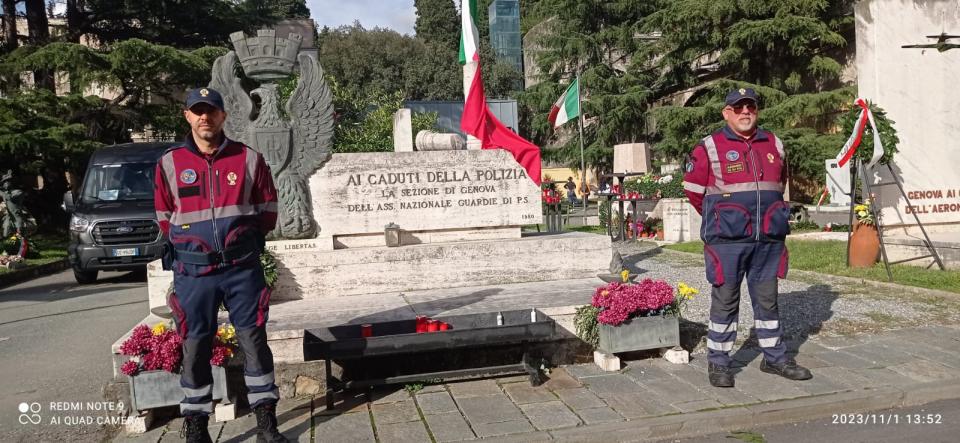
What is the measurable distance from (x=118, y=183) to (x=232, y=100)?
7540mm

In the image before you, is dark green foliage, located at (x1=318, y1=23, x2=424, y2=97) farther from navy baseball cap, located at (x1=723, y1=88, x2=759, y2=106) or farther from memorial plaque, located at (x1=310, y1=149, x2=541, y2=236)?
navy baseball cap, located at (x1=723, y1=88, x2=759, y2=106)

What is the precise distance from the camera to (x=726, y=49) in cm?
2423

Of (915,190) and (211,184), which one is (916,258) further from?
(211,184)

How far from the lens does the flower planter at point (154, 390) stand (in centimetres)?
452

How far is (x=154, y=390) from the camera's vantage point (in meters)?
4.55

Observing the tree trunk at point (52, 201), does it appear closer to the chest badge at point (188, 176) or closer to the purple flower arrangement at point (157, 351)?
the purple flower arrangement at point (157, 351)

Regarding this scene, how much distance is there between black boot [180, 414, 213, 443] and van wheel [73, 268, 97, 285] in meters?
10.7

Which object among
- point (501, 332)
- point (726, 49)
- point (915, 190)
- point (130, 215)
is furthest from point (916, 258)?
point (726, 49)

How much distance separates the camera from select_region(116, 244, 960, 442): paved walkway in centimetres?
432

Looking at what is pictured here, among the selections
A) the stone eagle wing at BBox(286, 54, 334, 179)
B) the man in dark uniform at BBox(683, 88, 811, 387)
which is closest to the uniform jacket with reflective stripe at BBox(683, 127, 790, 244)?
the man in dark uniform at BBox(683, 88, 811, 387)

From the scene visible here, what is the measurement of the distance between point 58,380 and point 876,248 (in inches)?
404

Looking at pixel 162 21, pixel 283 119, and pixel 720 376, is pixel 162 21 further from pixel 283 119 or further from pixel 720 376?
pixel 720 376

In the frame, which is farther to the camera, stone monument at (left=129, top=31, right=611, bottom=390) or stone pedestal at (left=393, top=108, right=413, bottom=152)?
stone pedestal at (left=393, top=108, right=413, bottom=152)

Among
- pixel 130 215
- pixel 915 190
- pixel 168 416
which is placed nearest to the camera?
pixel 168 416
